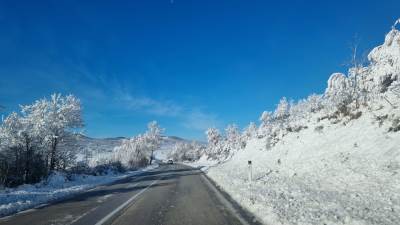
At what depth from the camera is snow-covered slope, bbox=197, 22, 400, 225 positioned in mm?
7930

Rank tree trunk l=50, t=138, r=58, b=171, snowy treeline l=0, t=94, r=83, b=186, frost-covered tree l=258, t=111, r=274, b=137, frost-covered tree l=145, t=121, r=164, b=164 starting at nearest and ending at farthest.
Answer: snowy treeline l=0, t=94, r=83, b=186 < tree trunk l=50, t=138, r=58, b=171 < frost-covered tree l=258, t=111, r=274, b=137 < frost-covered tree l=145, t=121, r=164, b=164

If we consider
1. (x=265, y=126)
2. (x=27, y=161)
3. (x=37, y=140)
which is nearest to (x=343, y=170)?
(x=27, y=161)

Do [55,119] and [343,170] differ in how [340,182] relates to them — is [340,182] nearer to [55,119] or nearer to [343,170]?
[343,170]

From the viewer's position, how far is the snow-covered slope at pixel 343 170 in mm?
7930

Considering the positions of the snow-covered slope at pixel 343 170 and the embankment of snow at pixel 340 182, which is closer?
the embankment of snow at pixel 340 182

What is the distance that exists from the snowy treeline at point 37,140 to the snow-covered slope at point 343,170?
643 inches

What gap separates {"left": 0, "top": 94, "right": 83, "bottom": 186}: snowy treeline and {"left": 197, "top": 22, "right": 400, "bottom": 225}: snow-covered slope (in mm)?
16343

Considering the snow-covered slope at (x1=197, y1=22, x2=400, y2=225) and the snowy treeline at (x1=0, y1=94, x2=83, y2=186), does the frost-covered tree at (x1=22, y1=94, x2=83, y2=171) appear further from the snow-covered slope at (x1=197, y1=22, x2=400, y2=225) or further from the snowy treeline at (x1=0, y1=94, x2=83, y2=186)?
the snow-covered slope at (x1=197, y1=22, x2=400, y2=225)

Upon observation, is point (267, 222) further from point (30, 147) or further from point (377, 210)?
point (30, 147)

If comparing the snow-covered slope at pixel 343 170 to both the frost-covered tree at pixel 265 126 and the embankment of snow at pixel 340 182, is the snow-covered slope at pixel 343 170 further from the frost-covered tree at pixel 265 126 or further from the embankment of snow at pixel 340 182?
the frost-covered tree at pixel 265 126

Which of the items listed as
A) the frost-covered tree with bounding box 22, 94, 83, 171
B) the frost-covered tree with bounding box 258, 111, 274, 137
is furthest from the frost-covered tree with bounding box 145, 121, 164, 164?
the frost-covered tree with bounding box 22, 94, 83, 171

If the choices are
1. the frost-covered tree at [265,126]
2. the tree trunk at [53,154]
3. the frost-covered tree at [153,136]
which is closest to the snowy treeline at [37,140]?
the tree trunk at [53,154]

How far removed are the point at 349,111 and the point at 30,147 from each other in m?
22.1

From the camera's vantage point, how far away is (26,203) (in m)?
13.8
